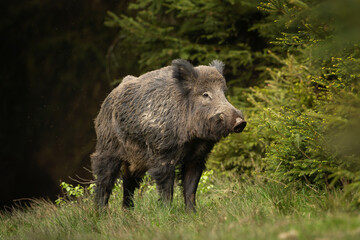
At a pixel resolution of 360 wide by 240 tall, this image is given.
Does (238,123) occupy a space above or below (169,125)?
above

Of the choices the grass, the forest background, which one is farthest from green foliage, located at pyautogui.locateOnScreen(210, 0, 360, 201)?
the forest background

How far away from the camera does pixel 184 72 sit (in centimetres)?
569

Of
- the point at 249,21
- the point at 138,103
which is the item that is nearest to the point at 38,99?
the point at 249,21

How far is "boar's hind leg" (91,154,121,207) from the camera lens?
6.44 metres

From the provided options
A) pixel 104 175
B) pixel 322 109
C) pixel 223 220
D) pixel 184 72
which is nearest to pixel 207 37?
pixel 184 72

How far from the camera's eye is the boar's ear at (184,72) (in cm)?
566

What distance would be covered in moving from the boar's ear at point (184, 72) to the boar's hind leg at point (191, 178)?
1.05m

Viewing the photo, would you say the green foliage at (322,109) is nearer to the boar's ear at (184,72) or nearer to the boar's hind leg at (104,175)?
the boar's ear at (184,72)

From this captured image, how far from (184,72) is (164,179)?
1.38 meters

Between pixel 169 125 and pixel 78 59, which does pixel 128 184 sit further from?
pixel 78 59

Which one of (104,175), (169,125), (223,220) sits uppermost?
(169,125)

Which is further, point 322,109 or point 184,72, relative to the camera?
Answer: point 184,72

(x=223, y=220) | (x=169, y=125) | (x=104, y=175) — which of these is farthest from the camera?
(x=104, y=175)

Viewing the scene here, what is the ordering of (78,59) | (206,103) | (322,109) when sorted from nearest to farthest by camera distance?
1. (322,109)
2. (206,103)
3. (78,59)
